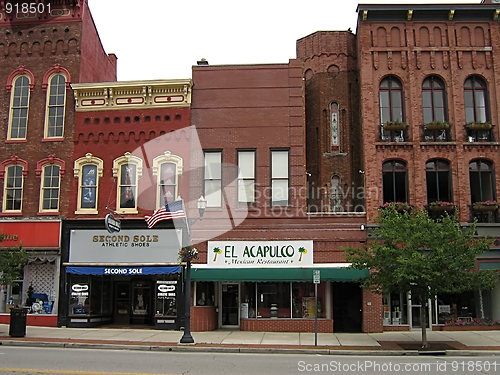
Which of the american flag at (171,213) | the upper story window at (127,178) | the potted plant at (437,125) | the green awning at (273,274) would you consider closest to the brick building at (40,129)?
the upper story window at (127,178)

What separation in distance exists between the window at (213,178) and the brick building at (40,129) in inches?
259

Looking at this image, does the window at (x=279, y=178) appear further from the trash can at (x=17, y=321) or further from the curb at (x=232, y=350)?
the trash can at (x=17, y=321)

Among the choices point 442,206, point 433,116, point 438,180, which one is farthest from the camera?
point 433,116

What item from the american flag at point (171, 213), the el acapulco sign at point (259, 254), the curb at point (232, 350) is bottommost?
the curb at point (232, 350)

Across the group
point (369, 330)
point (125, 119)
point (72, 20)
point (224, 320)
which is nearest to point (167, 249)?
point (224, 320)

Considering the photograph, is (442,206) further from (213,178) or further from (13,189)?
(13,189)

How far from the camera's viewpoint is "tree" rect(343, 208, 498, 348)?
1700cm

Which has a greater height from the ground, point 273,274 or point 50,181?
point 50,181

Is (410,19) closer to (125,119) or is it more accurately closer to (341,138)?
(341,138)

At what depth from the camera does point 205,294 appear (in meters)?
22.9

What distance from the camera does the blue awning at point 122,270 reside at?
74.1 feet

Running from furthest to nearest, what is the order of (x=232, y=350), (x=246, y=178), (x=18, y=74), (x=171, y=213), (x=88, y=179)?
1. (x=18, y=74)
2. (x=88, y=179)
3. (x=246, y=178)
4. (x=171, y=213)
5. (x=232, y=350)

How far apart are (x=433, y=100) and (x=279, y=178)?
8.11 metres

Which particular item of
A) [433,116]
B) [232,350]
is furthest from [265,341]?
[433,116]
